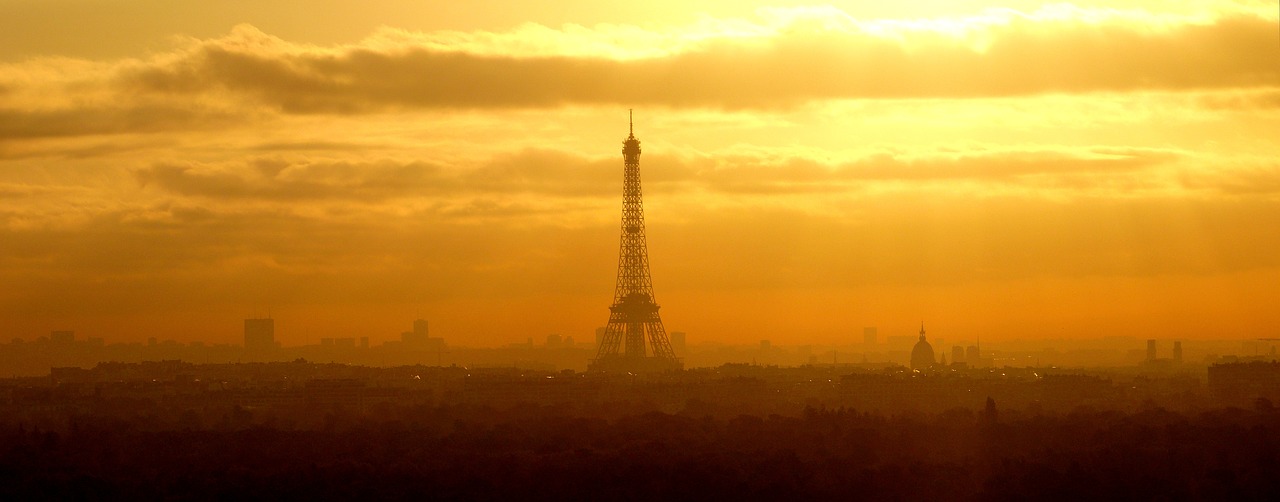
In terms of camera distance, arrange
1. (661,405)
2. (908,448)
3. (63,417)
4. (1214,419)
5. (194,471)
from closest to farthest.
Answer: (194,471) < (908,448) < (1214,419) < (63,417) < (661,405)

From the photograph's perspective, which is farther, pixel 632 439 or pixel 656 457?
pixel 632 439

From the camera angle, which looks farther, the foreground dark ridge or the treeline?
the foreground dark ridge

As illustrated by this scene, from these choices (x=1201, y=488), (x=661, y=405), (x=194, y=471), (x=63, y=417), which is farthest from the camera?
(x=661, y=405)

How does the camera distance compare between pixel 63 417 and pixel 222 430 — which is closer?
pixel 222 430

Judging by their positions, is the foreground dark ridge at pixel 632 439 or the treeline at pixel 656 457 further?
the foreground dark ridge at pixel 632 439

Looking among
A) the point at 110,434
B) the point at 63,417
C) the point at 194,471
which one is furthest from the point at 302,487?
the point at 63,417

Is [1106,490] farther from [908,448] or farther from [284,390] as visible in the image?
[284,390]

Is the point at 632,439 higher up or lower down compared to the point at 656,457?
higher up

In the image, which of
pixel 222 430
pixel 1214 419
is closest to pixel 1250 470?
pixel 1214 419
